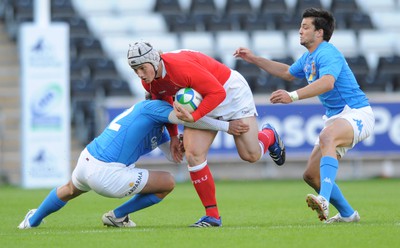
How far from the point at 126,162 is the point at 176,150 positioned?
0.52 metres

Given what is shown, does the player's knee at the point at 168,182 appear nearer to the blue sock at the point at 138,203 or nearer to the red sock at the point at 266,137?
the blue sock at the point at 138,203

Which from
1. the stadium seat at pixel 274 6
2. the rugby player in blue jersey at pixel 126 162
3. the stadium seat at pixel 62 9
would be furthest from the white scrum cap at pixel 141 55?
the stadium seat at pixel 274 6

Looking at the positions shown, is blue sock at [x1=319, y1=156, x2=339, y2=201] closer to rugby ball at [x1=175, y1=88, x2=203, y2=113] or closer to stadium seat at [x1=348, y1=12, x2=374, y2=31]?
rugby ball at [x1=175, y1=88, x2=203, y2=113]

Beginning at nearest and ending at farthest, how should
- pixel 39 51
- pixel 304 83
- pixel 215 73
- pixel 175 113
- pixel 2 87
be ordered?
pixel 175 113, pixel 215 73, pixel 39 51, pixel 304 83, pixel 2 87

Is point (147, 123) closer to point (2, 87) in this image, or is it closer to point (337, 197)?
point (337, 197)

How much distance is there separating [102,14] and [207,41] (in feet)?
9.51

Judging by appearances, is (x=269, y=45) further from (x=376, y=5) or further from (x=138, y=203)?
(x=138, y=203)

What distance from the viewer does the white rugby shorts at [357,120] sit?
859 cm

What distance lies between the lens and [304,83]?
1908cm

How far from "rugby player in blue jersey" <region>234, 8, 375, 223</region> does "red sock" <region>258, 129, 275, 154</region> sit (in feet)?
1.92

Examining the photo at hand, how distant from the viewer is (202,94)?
27.0ft

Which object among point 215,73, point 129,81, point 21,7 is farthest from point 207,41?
point 215,73

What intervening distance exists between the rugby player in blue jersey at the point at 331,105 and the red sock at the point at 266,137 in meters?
0.59

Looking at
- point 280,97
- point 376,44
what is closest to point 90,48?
point 376,44
